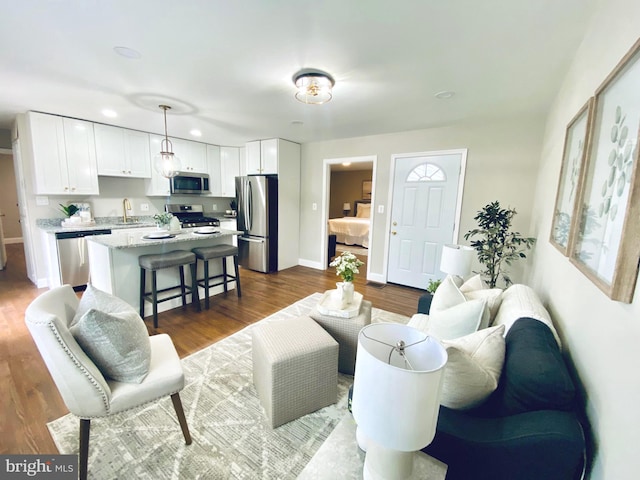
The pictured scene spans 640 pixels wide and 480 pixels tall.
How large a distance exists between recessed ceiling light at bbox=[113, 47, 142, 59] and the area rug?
8.10ft

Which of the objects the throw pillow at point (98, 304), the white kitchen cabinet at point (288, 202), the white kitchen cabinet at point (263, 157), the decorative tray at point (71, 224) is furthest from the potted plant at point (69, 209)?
the throw pillow at point (98, 304)

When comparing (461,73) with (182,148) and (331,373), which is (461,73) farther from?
(182,148)

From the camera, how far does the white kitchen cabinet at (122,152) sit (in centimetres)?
399

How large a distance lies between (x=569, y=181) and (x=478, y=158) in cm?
202

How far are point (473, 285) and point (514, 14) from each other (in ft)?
5.67

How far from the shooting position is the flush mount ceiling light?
2188mm

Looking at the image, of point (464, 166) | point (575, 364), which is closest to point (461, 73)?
point (464, 166)

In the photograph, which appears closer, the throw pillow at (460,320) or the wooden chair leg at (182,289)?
the throw pillow at (460,320)

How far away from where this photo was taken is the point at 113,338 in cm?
124

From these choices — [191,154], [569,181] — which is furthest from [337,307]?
[191,154]

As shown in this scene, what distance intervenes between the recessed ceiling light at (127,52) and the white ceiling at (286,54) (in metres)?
0.04

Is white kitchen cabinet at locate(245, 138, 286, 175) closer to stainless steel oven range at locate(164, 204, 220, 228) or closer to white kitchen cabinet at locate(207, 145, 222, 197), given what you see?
white kitchen cabinet at locate(207, 145, 222, 197)

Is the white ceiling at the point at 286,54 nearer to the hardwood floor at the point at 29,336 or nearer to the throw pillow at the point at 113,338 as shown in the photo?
the throw pillow at the point at 113,338

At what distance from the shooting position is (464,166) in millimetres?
3604
